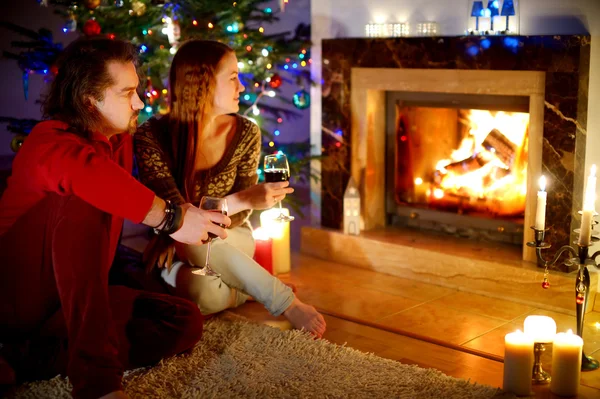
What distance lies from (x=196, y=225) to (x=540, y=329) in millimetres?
1121

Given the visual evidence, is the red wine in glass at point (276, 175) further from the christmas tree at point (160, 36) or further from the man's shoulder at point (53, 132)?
the christmas tree at point (160, 36)

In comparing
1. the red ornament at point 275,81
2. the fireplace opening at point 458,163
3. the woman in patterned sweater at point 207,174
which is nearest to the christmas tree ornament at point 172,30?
the red ornament at point 275,81

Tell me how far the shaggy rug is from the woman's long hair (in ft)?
2.03

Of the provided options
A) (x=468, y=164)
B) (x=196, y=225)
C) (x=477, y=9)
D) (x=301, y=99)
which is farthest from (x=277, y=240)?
(x=196, y=225)

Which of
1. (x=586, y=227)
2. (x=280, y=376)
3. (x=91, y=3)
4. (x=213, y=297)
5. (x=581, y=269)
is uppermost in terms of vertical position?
(x=91, y=3)

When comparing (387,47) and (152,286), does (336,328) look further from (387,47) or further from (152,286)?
(387,47)

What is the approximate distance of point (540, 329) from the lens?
7.90 feet

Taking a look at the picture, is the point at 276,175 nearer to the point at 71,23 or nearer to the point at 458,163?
the point at 458,163

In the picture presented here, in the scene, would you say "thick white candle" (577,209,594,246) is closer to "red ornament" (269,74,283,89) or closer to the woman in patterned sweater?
the woman in patterned sweater

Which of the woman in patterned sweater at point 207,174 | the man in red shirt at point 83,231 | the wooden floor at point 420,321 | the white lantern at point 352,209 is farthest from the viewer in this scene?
the white lantern at point 352,209

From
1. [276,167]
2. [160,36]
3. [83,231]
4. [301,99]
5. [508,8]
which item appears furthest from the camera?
[301,99]

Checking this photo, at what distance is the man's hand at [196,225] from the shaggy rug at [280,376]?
0.49 m

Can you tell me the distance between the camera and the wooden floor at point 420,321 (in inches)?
103

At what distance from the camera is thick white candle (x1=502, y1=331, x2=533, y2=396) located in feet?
7.47
